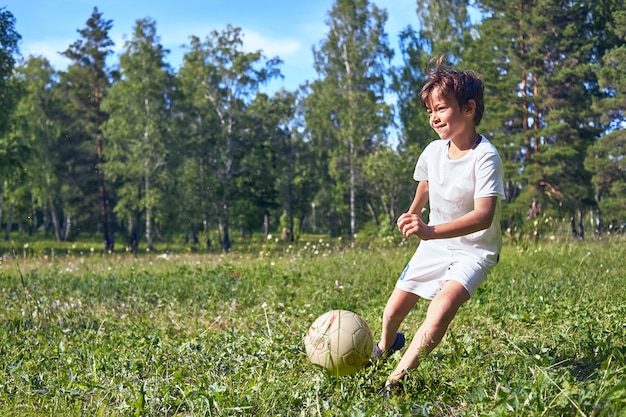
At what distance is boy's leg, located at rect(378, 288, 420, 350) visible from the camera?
148 inches

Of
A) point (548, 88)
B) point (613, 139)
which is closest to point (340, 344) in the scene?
point (613, 139)

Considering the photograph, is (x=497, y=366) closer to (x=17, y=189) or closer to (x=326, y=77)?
(x=326, y=77)

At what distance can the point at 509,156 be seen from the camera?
31.2m

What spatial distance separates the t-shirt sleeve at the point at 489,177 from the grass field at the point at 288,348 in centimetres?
84

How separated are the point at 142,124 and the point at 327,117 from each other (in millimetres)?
13238

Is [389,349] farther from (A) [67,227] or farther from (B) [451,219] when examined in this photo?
(A) [67,227]

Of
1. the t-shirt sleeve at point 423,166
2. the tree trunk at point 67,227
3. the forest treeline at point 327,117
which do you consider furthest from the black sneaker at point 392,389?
the tree trunk at point 67,227

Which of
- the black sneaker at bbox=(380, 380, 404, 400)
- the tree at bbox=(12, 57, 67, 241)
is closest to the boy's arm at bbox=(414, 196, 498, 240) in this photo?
the black sneaker at bbox=(380, 380, 404, 400)

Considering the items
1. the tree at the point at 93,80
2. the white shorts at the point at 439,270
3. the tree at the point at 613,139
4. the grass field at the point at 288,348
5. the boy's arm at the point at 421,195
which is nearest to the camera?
the grass field at the point at 288,348

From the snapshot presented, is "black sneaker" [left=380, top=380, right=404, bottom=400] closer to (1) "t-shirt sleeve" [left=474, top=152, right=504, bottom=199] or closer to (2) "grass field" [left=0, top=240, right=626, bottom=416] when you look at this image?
(2) "grass field" [left=0, top=240, right=626, bottom=416]

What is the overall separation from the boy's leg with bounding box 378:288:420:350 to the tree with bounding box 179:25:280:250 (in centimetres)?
3054

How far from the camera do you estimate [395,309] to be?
3.78 m

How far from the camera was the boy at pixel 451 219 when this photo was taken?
11.0ft

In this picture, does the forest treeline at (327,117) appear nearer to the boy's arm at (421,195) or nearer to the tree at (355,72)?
the tree at (355,72)
